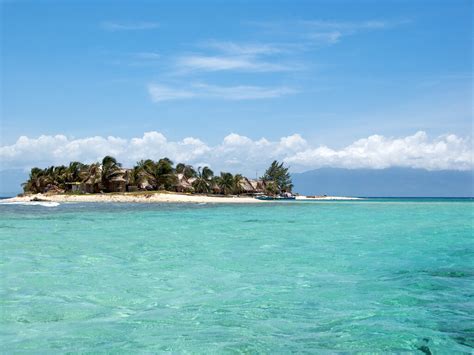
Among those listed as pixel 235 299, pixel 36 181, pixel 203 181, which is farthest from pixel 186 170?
pixel 235 299

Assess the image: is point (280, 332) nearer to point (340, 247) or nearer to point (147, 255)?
point (147, 255)

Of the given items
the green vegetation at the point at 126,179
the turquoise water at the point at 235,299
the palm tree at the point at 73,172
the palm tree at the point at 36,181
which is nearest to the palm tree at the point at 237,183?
Result: the green vegetation at the point at 126,179

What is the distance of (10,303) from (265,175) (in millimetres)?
147358

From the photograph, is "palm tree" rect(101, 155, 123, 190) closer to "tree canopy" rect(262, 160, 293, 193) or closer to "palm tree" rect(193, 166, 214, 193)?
"palm tree" rect(193, 166, 214, 193)

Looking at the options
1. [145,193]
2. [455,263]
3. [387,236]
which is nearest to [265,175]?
[145,193]

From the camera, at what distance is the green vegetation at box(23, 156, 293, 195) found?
341ft

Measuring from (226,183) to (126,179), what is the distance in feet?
98.4

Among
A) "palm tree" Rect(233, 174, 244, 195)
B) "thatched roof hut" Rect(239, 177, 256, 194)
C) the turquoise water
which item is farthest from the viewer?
"thatched roof hut" Rect(239, 177, 256, 194)

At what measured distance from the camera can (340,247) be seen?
66.3ft

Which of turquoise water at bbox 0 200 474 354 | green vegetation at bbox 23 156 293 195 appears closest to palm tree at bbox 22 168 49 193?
green vegetation at bbox 23 156 293 195

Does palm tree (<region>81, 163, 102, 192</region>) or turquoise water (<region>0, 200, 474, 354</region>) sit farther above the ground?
palm tree (<region>81, 163, 102, 192</region>)

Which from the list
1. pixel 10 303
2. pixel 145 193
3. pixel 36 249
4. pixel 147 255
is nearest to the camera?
pixel 10 303

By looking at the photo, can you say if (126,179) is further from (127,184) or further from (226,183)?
(226,183)

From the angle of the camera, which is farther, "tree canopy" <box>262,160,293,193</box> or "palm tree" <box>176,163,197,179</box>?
"tree canopy" <box>262,160,293,193</box>
